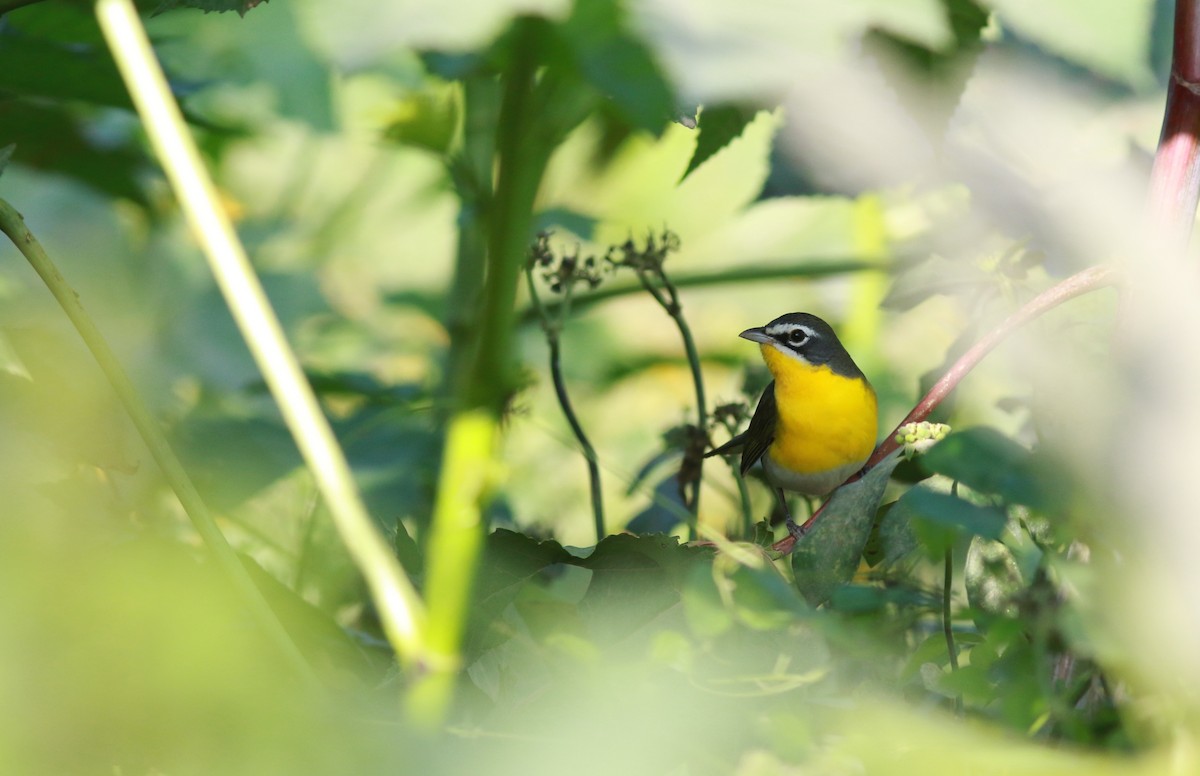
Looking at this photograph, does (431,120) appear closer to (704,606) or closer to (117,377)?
(117,377)

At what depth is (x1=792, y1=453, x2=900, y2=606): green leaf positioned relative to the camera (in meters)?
0.36

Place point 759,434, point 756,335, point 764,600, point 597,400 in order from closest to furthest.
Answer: point 764,600, point 759,434, point 756,335, point 597,400

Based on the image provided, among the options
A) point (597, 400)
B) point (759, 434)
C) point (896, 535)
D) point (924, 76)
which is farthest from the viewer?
point (597, 400)

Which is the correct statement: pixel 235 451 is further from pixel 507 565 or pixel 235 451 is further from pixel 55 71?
pixel 507 565

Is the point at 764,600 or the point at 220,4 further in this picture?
the point at 220,4

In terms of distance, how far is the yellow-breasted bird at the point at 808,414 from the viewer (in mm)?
783

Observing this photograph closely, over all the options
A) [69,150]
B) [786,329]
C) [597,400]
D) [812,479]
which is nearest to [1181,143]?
[812,479]

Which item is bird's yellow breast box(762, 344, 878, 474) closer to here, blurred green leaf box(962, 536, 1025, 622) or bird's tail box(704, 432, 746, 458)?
bird's tail box(704, 432, 746, 458)

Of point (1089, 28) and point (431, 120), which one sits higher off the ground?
point (1089, 28)

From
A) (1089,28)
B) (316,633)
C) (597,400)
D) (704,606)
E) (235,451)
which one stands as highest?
(1089,28)

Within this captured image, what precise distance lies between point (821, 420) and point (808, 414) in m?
0.01

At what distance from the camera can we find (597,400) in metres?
1.21

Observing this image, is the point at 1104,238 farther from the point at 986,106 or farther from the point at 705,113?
the point at 986,106

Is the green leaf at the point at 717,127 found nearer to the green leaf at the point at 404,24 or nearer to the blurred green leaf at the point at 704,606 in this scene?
the green leaf at the point at 404,24
